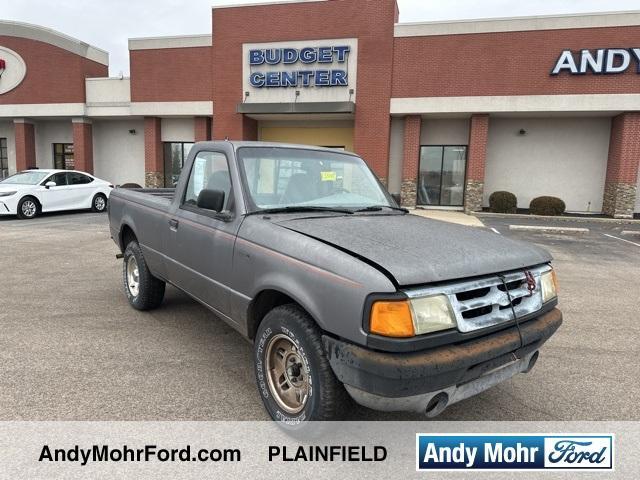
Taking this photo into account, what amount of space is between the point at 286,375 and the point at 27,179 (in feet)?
51.3

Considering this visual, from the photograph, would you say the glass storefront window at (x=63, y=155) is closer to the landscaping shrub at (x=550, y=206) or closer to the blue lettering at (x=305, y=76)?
the blue lettering at (x=305, y=76)

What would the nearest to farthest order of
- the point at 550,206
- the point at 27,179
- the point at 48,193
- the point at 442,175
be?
the point at 48,193, the point at 27,179, the point at 550,206, the point at 442,175

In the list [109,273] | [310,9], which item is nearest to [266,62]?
[310,9]

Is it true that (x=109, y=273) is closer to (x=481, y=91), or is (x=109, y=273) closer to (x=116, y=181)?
(x=481, y=91)

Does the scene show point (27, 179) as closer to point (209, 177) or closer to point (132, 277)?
point (132, 277)

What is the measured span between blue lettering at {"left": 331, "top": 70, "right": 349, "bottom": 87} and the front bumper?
1891cm

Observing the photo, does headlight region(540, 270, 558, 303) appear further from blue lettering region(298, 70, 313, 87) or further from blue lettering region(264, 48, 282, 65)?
blue lettering region(264, 48, 282, 65)

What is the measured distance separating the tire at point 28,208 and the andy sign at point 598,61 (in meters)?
19.8

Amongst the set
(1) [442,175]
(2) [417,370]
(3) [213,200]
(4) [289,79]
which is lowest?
(2) [417,370]

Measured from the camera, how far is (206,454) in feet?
8.71

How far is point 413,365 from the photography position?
7.41 ft

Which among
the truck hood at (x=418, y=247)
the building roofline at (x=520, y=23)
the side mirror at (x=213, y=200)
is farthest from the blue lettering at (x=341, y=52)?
the side mirror at (x=213, y=200)

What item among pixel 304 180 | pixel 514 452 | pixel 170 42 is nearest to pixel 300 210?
pixel 304 180

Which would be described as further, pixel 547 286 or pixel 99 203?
pixel 99 203
